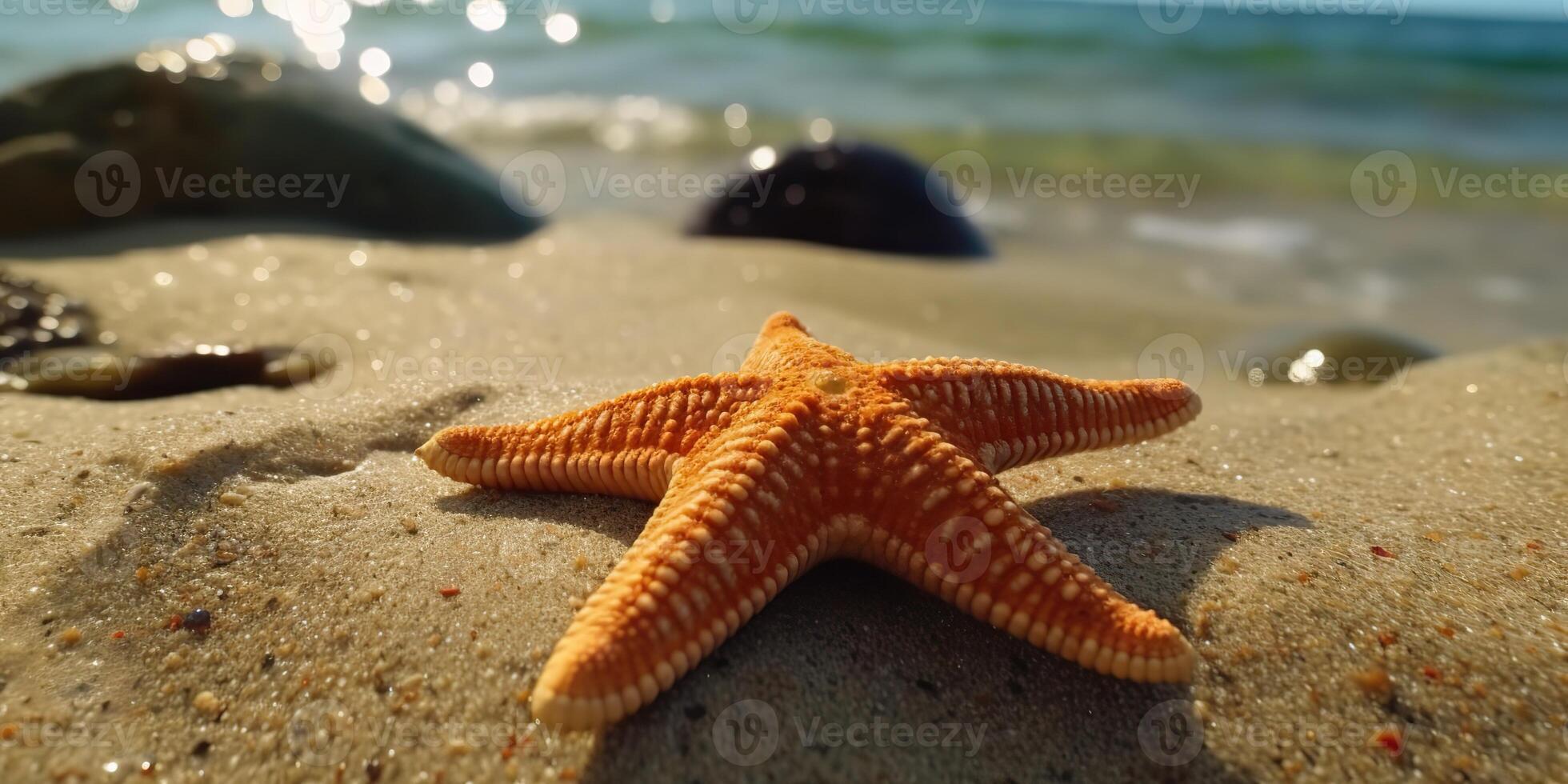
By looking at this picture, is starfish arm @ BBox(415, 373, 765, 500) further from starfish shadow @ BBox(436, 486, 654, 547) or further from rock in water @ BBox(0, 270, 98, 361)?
rock in water @ BBox(0, 270, 98, 361)

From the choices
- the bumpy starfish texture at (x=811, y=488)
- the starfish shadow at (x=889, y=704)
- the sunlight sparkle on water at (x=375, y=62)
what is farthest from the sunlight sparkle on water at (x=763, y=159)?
the sunlight sparkle on water at (x=375, y=62)

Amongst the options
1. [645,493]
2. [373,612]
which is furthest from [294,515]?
[645,493]

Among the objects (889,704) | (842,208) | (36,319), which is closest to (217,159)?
(36,319)

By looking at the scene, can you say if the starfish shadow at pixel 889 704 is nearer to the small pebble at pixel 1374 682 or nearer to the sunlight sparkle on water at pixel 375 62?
the small pebble at pixel 1374 682

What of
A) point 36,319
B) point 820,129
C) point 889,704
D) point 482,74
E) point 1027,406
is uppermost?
point 1027,406

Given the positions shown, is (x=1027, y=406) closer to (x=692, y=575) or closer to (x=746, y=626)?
(x=746, y=626)

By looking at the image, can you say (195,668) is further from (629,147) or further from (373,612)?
(629,147)
